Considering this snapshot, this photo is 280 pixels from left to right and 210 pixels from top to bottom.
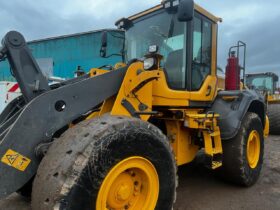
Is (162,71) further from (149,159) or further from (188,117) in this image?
(149,159)

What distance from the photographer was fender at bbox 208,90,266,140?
14.0 ft

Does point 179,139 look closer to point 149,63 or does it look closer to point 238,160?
point 238,160

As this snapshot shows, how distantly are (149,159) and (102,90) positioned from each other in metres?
0.90

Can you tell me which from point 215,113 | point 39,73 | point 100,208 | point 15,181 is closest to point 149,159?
point 100,208

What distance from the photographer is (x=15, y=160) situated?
2.40 metres

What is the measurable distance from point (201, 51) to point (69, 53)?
36.1 feet

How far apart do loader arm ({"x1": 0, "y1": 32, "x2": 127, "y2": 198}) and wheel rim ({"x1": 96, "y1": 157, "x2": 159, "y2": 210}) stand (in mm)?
654

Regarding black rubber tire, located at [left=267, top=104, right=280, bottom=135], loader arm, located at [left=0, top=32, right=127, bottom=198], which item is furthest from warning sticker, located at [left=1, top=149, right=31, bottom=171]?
black rubber tire, located at [left=267, top=104, right=280, bottom=135]

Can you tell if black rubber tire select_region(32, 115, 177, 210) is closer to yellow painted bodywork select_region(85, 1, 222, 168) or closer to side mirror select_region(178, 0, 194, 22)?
yellow painted bodywork select_region(85, 1, 222, 168)

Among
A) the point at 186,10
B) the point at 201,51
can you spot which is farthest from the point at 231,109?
the point at 186,10

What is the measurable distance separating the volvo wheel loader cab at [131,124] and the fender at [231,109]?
1 centimetres

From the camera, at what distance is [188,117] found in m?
3.94

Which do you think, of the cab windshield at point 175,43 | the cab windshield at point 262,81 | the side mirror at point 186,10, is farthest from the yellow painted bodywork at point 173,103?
the cab windshield at point 262,81

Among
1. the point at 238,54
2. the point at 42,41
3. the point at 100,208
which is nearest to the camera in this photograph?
the point at 100,208
